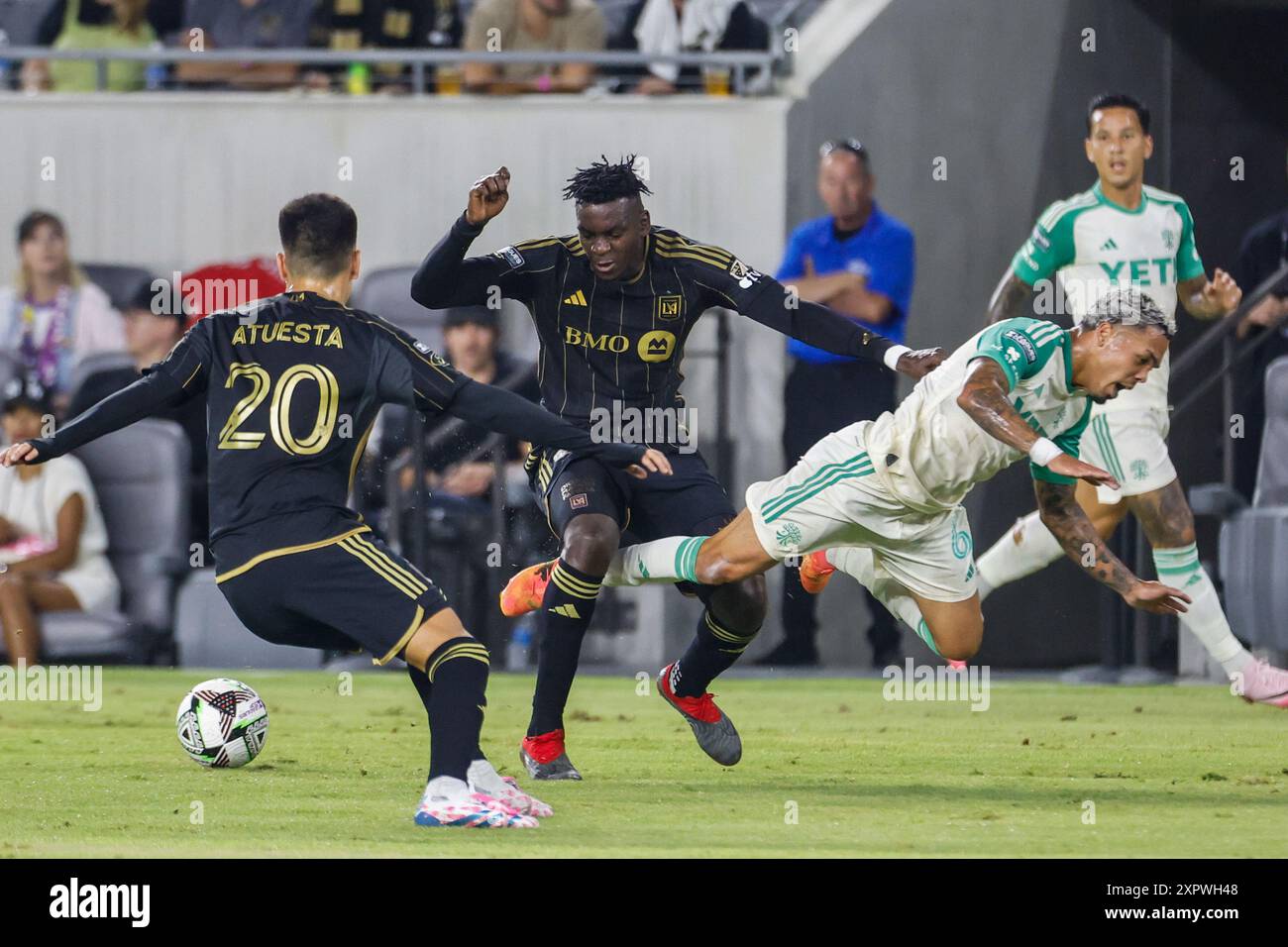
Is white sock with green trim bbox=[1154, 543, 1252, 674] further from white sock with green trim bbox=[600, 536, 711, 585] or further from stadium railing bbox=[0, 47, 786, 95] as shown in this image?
stadium railing bbox=[0, 47, 786, 95]

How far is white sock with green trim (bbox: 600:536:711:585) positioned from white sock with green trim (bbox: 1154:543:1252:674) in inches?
106

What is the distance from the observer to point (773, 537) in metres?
6.63

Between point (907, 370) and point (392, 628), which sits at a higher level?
point (907, 370)

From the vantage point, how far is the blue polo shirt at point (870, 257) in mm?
10766

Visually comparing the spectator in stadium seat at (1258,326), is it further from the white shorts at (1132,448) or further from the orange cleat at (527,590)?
the orange cleat at (527,590)

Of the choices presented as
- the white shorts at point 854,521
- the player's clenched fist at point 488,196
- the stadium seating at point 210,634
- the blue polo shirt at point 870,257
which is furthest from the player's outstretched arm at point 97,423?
the stadium seating at point 210,634

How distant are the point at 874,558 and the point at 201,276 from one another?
6510mm

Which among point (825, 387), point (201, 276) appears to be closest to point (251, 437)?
point (825, 387)

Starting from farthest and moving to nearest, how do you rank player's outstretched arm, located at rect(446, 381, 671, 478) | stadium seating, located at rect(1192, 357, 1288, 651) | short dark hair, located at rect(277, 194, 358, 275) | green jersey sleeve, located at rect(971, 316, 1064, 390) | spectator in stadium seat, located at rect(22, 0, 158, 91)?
spectator in stadium seat, located at rect(22, 0, 158, 91)
stadium seating, located at rect(1192, 357, 1288, 651)
green jersey sleeve, located at rect(971, 316, 1064, 390)
short dark hair, located at rect(277, 194, 358, 275)
player's outstretched arm, located at rect(446, 381, 671, 478)

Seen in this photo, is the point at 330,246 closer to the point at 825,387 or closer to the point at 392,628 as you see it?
the point at 392,628

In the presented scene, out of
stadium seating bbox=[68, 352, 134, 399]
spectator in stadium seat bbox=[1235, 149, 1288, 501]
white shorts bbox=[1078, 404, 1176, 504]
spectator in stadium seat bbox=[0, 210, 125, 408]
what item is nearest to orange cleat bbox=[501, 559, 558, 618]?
white shorts bbox=[1078, 404, 1176, 504]

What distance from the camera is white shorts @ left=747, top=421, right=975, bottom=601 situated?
261 inches

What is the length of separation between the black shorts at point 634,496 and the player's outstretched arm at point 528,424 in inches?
44.0

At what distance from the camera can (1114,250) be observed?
8.97 metres
